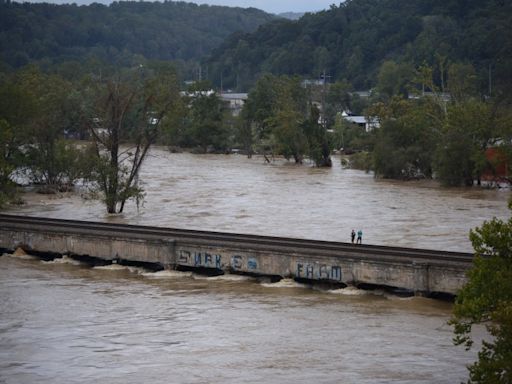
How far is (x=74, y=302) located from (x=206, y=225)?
55.8ft

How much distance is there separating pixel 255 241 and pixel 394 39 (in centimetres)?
13698

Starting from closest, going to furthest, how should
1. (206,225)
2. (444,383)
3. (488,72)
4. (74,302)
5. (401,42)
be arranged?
(444,383) < (74,302) < (206,225) < (488,72) < (401,42)

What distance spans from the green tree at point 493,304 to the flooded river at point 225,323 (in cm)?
419

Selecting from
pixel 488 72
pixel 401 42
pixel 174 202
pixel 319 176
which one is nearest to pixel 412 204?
pixel 174 202

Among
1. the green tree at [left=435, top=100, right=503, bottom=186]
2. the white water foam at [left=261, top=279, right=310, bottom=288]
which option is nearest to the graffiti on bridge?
the white water foam at [left=261, top=279, right=310, bottom=288]

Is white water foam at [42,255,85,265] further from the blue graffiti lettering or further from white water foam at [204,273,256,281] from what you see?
the blue graffiti lettering

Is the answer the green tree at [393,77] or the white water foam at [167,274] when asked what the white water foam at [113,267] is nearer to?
the white water foam at [167,274]

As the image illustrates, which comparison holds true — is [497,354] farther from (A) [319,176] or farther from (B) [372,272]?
(A) [319,176]

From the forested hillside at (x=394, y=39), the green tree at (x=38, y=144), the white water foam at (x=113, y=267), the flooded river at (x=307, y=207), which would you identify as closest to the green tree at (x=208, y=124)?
the flooded river at (x=307, y=207)

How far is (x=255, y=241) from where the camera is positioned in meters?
39.9

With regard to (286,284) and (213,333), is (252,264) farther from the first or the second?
(213,333)

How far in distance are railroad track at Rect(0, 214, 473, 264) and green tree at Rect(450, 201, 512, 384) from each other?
12215mm

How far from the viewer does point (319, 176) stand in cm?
8262

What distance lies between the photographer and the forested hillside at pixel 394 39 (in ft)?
465
